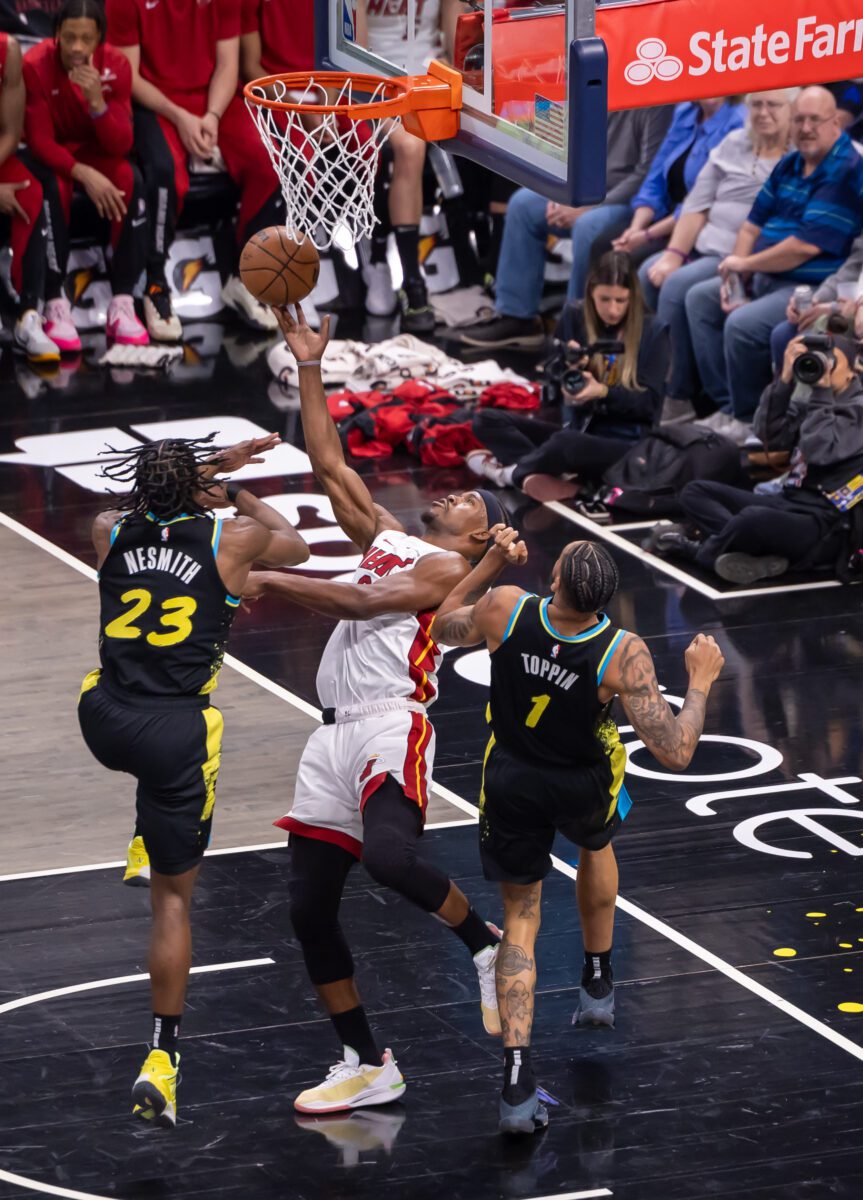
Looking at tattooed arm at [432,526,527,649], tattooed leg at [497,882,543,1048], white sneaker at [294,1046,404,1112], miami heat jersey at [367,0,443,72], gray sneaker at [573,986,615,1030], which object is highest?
miami heat jersey at [367,0,443,72]

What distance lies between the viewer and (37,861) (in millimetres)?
7496

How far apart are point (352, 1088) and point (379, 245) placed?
10732 millimetres

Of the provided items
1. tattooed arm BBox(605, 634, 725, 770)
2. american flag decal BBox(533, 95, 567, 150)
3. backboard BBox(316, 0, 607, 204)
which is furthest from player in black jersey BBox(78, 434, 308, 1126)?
american flag decal BBox(533, 95, 567, 150)

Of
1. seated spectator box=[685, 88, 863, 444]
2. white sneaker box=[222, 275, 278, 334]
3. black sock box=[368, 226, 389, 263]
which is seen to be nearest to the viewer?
seated spectator box=[685, 88, 863, 444]

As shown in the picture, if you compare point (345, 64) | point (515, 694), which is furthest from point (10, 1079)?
point (345, 64)

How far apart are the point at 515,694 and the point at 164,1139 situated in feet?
5.30

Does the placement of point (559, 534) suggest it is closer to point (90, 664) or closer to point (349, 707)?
point (90, 664)

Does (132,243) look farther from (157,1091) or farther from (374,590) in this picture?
(157,1091)

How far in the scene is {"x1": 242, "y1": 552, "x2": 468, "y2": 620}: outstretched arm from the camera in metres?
5.86

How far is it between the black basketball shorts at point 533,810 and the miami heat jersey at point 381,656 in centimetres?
38

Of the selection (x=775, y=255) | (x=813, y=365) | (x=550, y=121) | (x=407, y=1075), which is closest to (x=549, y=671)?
(x=407, y=1075)

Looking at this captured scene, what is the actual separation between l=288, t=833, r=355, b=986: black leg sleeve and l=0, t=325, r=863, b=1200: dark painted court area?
434 millimetres

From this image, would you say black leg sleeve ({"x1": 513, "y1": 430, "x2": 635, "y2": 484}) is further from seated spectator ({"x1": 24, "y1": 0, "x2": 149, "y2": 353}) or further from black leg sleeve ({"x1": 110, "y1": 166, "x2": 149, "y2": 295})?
black leg sleeve ({"x1": 110, "y1": 166, "x2": 149, "y2": 295})

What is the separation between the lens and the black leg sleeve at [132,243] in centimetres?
1455
